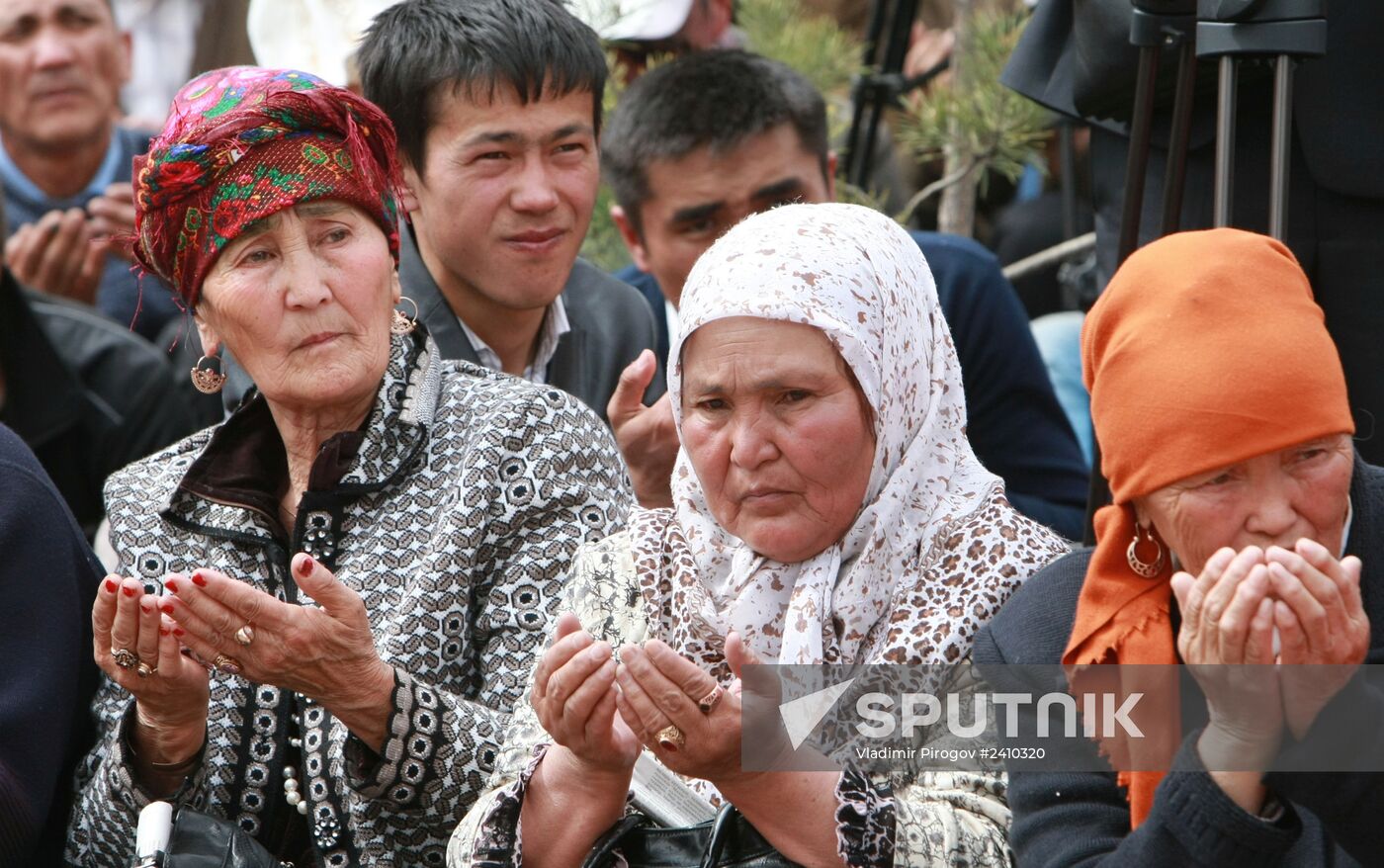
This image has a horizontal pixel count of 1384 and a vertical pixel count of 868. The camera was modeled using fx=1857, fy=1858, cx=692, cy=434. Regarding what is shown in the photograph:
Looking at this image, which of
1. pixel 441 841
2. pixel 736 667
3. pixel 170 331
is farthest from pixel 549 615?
Answer: pixel 170 331

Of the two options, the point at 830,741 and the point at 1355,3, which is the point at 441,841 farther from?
the point at 1355,3

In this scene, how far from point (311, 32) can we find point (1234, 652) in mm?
4004

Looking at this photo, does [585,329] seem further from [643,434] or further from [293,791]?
[293,791]

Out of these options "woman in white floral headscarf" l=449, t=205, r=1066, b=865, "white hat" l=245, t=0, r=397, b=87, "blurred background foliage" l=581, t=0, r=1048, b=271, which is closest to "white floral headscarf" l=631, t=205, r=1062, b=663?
"woman in white floral headscarf" l=449, t=205, r=1066, b=865

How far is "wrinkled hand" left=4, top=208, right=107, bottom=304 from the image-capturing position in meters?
5.44

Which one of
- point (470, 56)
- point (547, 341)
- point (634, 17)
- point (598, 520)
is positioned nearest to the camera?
point (598, 520)

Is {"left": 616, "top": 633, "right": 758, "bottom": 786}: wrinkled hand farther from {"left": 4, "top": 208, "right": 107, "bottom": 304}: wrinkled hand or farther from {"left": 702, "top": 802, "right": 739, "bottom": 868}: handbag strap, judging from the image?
{"left": 4, "top": 208, "right": 107, "bottom": 304}: wrinkled hand

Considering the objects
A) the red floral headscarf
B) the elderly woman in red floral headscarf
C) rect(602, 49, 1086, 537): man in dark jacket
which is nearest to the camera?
the elderly woman in red floral headscarf

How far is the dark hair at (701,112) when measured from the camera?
174 inches

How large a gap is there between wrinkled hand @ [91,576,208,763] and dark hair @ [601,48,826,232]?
2.10 m

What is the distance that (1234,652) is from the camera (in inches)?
81.4

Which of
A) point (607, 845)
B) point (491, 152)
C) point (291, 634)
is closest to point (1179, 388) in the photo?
point (607, 845)

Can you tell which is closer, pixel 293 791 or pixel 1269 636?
pixel 1269 636

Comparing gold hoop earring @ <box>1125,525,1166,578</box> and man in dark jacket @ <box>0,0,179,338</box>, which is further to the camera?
man in dark jacket @ <box>0,0,179,338</box>
